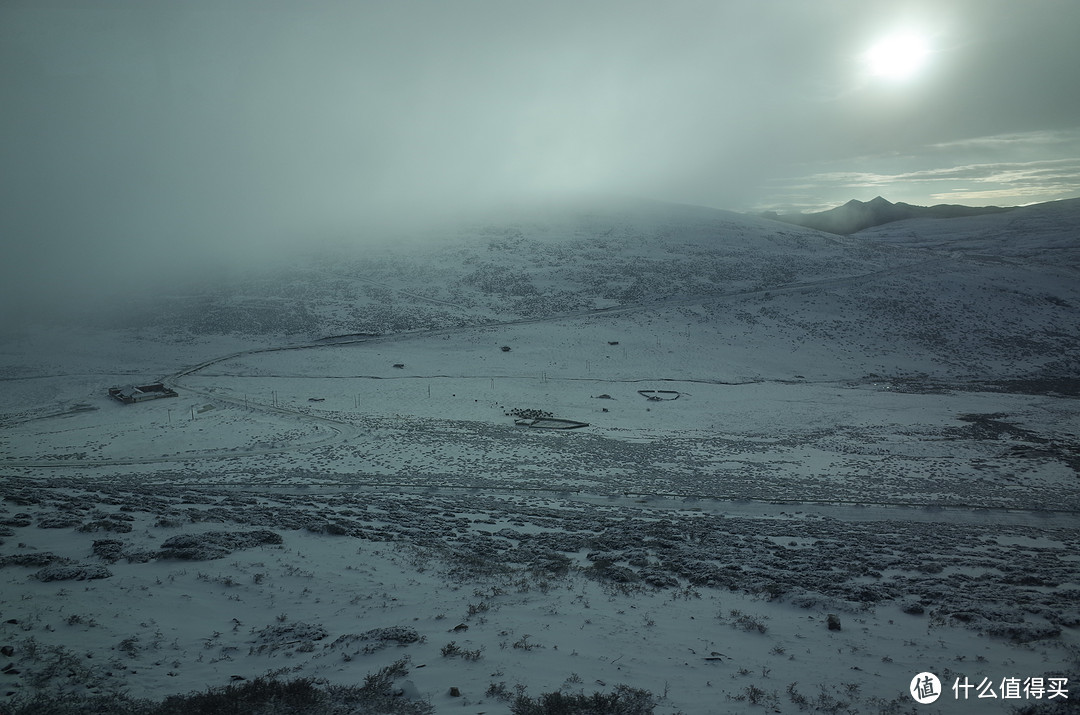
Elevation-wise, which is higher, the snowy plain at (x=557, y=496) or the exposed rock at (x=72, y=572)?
the exposed rock at (x=72, y=572)

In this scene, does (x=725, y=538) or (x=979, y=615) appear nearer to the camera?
(x=979, y=615)

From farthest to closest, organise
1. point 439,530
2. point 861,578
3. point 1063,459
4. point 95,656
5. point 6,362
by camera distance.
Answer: point 6,362 < point 1063,459 < point 439,530 < point 861,578 < point 95,656

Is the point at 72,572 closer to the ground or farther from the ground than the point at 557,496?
farther from the ground

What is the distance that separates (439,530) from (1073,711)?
11.9 m

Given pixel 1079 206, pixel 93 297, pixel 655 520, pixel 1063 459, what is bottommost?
pixel 1063 459

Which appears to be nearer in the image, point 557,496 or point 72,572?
point 72,572

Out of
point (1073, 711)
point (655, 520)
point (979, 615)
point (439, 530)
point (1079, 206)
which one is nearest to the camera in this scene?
point (1073, 711)

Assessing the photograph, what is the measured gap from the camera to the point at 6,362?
148ft

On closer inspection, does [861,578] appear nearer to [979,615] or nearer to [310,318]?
[979,615]

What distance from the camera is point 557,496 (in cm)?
1980

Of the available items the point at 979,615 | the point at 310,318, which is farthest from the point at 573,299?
the point at 979,615

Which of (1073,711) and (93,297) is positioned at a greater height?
(93,297)

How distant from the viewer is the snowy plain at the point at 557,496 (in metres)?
7.93

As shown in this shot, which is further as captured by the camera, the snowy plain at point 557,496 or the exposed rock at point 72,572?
the exposed rock at point 72,572
